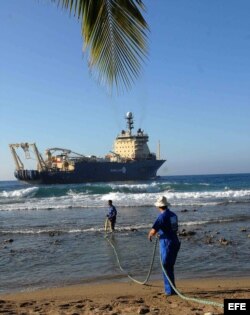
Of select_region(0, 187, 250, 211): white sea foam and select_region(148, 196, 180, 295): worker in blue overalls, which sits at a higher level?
select_region(148, 196, 180, 295): worker in blue overalls

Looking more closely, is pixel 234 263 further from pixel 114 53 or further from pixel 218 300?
pixel 114 53

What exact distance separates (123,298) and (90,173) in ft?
194

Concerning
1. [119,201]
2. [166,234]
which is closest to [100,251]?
[166,234]

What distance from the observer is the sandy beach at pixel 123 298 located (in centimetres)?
567

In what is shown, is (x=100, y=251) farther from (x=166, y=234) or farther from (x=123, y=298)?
(x=166, y=234)

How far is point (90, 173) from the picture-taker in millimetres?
65438

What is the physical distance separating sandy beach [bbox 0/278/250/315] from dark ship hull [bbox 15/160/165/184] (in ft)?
189

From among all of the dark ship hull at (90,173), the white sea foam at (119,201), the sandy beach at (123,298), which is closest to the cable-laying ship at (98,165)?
the dark ship hull at (90,173)

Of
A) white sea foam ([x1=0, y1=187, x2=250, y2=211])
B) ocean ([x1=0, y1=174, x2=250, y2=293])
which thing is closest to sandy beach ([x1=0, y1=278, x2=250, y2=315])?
ocean ([x1=0, y1=174, x2=250, y2=293])

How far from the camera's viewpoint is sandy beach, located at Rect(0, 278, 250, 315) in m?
5.67

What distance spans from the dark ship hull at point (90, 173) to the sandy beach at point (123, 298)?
57.5m

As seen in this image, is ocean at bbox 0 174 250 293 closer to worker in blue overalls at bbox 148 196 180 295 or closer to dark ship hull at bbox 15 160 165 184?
worker in blue overalls at bbox 148 196 180 295

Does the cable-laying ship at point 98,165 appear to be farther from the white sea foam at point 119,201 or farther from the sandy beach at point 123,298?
the sandy beach at point 123,298

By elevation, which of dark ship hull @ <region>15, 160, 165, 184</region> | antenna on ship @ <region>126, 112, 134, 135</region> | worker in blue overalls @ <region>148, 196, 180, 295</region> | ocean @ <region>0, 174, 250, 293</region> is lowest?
ocean @ <region>0, 174, 250, 293</region>
